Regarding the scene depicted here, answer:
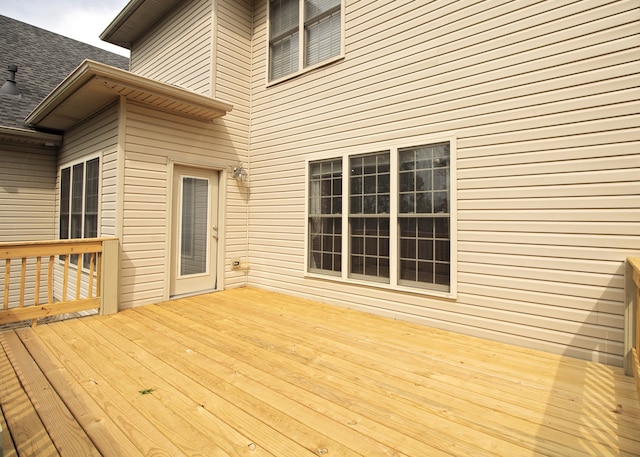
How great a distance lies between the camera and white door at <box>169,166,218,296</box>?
4.91 m

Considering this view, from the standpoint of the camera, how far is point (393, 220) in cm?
394

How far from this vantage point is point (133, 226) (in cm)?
442

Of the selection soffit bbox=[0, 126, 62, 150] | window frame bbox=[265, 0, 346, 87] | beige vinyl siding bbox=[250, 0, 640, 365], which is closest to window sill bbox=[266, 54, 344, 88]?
window frame bbox=[265, 0, 346, 87]

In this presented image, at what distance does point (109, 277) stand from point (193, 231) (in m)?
1.36

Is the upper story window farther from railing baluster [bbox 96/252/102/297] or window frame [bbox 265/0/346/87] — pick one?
railing baluster [bbox 96/252/102/297]

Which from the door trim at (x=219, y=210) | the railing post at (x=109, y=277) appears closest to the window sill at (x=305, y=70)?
the door trim at (x=219, y=210)

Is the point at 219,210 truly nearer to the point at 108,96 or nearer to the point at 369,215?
the point at 108,96

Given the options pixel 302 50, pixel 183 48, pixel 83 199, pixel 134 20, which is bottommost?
pixel 83 199

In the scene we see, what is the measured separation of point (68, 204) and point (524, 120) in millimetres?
7428

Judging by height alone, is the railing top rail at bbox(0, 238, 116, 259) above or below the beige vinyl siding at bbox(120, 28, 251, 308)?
below

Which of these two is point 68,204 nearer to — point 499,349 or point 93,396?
point 93,396

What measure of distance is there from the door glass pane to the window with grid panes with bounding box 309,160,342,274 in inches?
70.5

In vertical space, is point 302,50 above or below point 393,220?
above

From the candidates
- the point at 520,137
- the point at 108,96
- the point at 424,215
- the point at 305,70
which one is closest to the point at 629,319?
the point at 520,137
